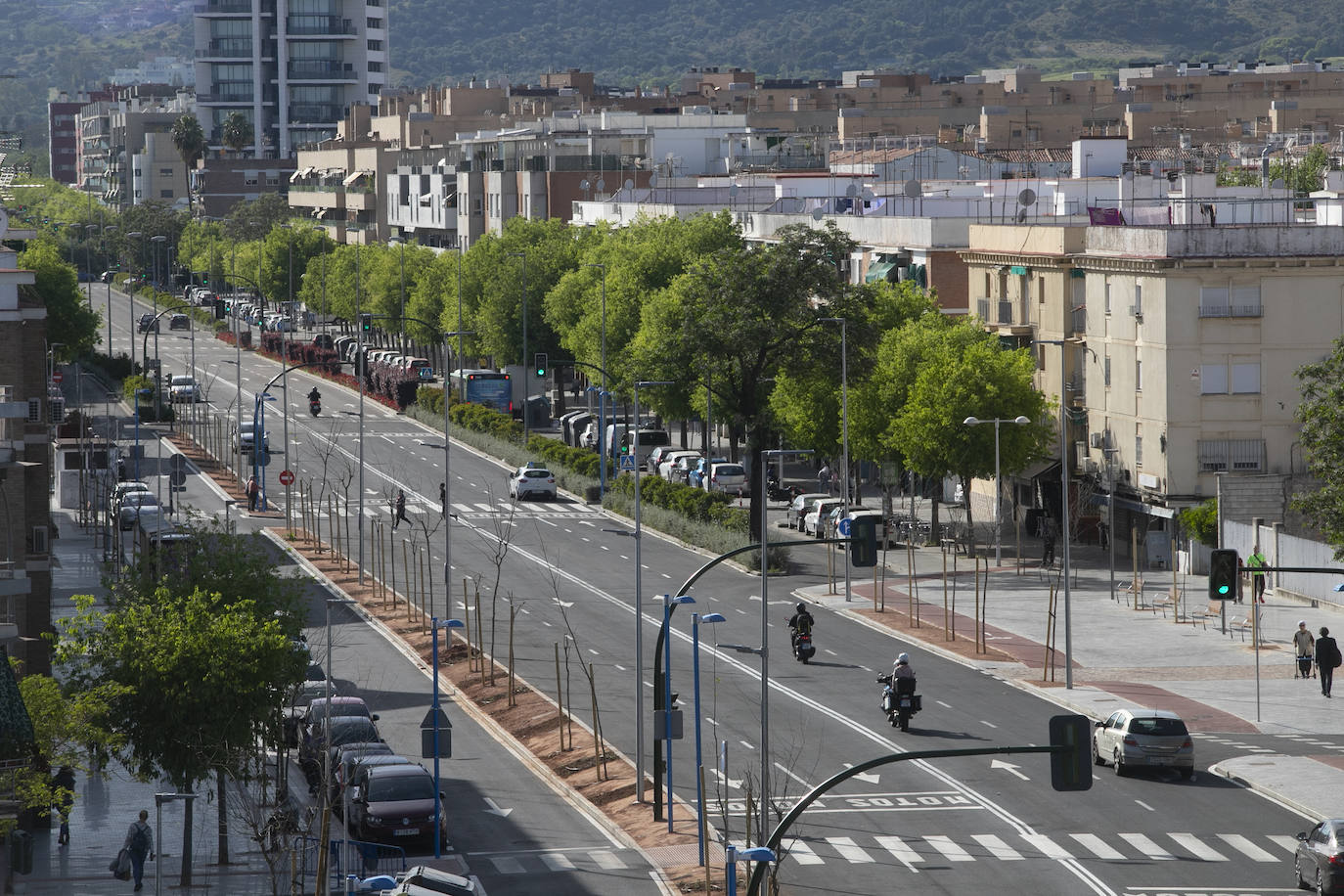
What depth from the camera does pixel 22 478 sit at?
37406 millimetres

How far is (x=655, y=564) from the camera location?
2596 inches

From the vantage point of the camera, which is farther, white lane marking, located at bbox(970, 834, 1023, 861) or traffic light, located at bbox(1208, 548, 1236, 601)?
white lane marking, located at bbox(970, 834, 1023, 861)

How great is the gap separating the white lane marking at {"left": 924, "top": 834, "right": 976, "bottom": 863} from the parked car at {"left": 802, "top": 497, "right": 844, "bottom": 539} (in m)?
34.6

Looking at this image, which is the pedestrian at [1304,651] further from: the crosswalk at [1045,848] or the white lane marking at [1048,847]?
the white lane marking at [1048,847]

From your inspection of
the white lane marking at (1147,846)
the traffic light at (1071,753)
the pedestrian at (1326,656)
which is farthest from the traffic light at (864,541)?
the pedestrian at (1326,656)

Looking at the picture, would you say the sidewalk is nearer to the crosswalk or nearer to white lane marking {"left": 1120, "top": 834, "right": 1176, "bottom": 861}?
the crosswalk

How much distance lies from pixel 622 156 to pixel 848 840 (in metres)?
115

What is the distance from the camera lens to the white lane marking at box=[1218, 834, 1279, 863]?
33188 millimetres

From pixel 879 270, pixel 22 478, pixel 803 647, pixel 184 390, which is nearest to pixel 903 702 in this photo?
pixel 803 647

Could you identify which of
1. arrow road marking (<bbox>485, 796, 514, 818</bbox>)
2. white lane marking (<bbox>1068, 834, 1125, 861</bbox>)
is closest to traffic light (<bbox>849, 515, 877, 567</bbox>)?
white lane marking (<bbox>1068, 834, 1125, 861</bbox>)

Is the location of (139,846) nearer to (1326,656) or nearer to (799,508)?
(1326,656)

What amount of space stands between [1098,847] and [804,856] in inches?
185

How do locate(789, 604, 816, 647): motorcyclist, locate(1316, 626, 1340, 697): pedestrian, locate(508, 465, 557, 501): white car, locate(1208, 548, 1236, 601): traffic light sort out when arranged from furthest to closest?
locate(508, 465, 557, 501): white car < locate(789, 604, 816, 647): motorcyclist < locate(1316, 626, 1340, 697): pedestrian < locate(1208, 548, 1236, 601): traffic light

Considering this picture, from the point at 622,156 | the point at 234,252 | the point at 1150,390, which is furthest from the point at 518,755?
the point at 234,252
